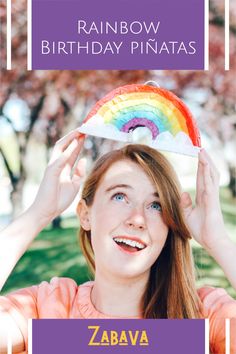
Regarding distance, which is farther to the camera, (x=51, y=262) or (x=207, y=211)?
(x=51, y=262)

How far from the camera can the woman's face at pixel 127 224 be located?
Answer: 2.06 meters

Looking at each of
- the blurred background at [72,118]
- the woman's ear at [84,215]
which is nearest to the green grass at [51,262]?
the blurred background at [72,118]

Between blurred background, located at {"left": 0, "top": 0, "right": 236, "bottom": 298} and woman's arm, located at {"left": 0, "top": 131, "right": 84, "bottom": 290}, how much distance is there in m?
0.67

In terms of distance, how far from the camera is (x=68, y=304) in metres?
2.17

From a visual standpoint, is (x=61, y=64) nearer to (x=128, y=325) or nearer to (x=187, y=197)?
(x=187, y=197)

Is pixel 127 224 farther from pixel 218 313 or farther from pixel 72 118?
pixel 72 118

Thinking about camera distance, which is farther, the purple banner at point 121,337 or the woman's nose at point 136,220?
the purple banner at point 121,337

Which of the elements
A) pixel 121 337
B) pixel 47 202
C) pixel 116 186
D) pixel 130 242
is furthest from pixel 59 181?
pixel 121 337

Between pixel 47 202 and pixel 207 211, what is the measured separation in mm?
467

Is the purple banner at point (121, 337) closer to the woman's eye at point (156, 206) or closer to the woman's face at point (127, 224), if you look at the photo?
the woman's face at point (127, 224)

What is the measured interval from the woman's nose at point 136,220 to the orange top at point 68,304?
11.1 inches

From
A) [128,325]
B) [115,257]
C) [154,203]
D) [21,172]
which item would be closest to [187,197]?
[154,203]

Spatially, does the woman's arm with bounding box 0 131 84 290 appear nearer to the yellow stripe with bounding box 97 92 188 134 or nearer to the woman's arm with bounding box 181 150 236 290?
the yellow stripe with bounding box 97 92 188 134

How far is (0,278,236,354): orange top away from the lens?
2090 millimetres
